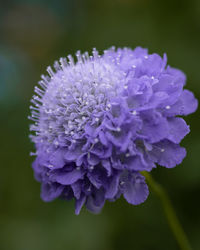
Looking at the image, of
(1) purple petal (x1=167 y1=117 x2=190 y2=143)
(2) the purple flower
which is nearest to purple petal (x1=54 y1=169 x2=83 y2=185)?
(2) the purple flower

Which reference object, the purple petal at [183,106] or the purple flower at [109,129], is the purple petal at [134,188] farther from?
the purple petal at [183,106]

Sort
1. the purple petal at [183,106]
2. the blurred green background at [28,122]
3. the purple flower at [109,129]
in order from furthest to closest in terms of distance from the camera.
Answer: the blurred green background at [28,122] < the purple petal at [183,106] < the purple flower at [109,129]

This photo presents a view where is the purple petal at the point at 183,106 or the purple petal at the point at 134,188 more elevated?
the purple petal at the point at 183,106

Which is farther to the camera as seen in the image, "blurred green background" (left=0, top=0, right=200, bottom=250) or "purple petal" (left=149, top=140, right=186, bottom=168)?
"blurred green background" (left=0, top=0, right=200, bottom=250)

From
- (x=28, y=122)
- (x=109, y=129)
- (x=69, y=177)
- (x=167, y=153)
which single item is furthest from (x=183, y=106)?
(x=28, y=122)

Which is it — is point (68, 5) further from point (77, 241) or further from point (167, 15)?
point (77, 241)

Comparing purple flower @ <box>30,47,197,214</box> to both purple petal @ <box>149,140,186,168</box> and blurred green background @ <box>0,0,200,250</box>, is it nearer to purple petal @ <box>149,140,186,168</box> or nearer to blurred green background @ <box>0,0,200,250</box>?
purple petal @ <box>149,140,186,168</box>

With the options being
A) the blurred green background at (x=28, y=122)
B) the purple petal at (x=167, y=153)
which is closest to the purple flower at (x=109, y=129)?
the purple petal at (x=167, y=153)

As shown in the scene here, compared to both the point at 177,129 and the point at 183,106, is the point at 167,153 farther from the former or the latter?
the point at 183,106
